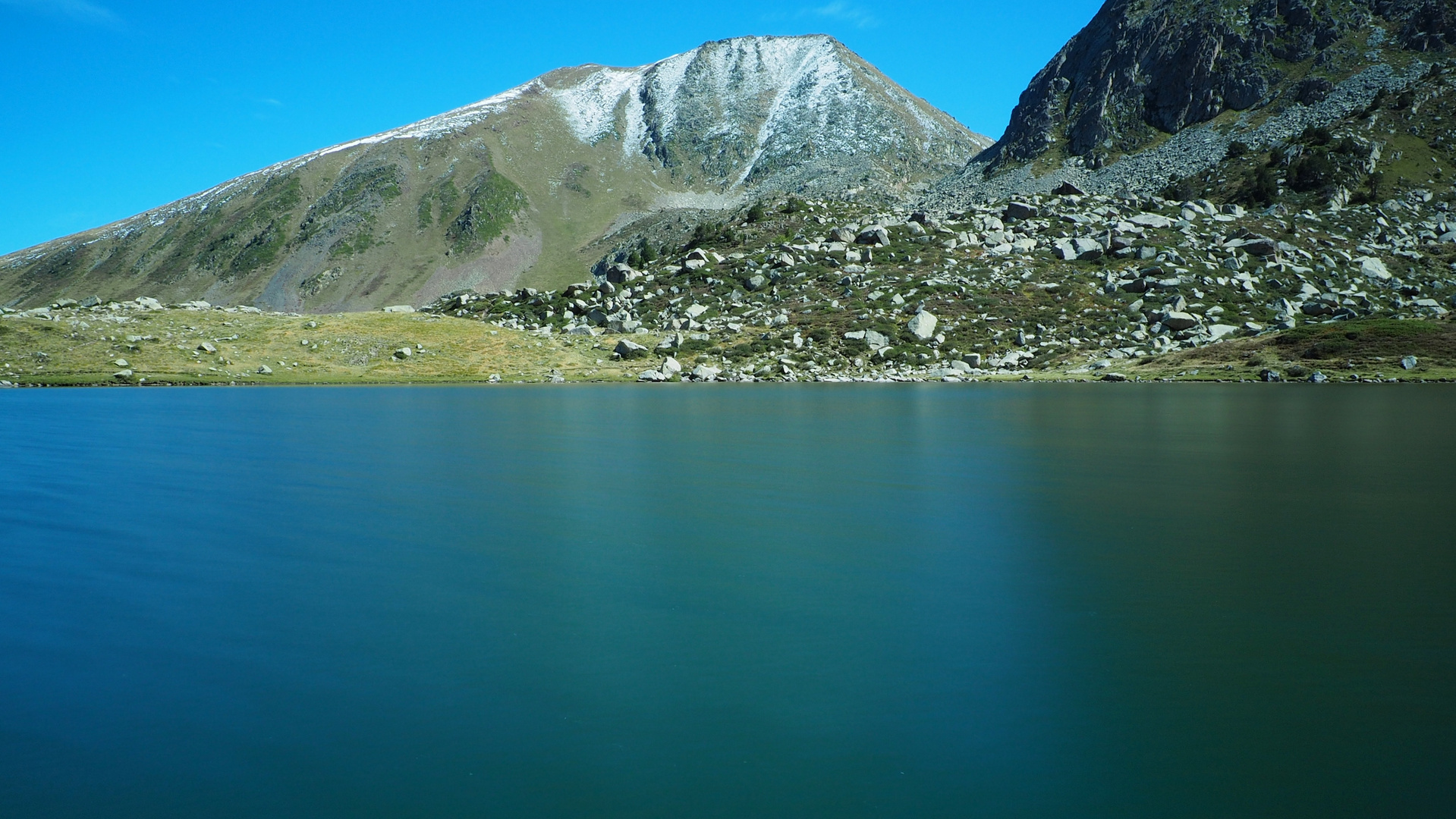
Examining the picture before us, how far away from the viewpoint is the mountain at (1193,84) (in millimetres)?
112750

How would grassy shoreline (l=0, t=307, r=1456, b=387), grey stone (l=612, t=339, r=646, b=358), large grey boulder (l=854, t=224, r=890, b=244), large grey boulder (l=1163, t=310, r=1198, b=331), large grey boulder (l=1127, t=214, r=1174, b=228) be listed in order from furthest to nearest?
large grey boulder (l=854, t=224, r=890, b=244), large grey boulder (l=1127, t=214, r=1174, b=228), grey stone (l=612, t=339, r=646, b=358), large grey boulder (l=1163, t=310, r=1198, b=331), grassy shoreline (l=0, t=307, r=1456, b=387)

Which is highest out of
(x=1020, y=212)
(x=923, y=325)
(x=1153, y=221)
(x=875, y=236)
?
(x=1020, y=212)

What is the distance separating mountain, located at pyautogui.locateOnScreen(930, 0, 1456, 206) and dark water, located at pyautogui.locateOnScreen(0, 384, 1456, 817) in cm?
11619

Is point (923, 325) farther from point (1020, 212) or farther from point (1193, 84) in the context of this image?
point (1193, 84)

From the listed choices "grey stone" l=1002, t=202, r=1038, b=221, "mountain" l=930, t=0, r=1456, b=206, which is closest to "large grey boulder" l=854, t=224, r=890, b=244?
"grey stone" l=1002, t=202, r=1038, b=221

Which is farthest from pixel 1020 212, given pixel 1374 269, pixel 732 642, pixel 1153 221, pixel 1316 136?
pixel 732 642

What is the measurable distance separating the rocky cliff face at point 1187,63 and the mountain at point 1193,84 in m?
0.20

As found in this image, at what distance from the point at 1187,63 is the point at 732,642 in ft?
512

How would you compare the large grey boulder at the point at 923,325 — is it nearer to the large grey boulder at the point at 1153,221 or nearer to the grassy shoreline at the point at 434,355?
the grassy shoreline at the point at 434,355

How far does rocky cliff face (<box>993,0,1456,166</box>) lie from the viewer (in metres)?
118

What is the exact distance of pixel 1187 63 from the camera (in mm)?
133375

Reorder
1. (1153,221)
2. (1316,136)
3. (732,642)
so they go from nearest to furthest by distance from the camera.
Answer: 1. (732,642)
2. (1153,221)
3. (1316,136)

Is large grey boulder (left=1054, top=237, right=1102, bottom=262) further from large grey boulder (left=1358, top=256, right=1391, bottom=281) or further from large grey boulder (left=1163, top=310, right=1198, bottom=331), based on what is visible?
large grey boulder (left=1358, top=256, right=1391, bottom=281)

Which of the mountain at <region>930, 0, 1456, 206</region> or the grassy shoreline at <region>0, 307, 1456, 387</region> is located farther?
the mountain at <region>930, 0, 1456, 206</region>
